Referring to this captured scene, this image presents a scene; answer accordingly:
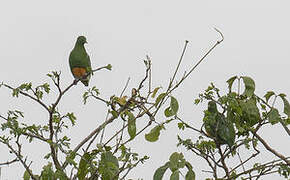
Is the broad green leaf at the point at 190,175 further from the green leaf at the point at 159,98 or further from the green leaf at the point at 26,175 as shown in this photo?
the green leaf at the point at 26,175

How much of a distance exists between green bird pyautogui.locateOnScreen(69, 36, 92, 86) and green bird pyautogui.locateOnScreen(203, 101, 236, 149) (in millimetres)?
1969

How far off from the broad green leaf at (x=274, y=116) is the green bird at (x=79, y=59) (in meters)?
2.27

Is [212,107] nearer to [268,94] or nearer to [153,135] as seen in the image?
[268,94]

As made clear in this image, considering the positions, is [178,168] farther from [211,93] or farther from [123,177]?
[211,93]

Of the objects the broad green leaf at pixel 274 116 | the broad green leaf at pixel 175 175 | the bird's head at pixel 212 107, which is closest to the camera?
the broad green leaf at pixel 175 175

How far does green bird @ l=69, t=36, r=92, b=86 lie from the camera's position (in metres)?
4.11

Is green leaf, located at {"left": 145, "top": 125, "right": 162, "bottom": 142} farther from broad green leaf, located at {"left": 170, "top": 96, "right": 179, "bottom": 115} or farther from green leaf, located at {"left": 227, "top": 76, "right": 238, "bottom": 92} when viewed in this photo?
green leaf, located at {"left": 227, "top": 76, "right": 238, "bottom": 92}

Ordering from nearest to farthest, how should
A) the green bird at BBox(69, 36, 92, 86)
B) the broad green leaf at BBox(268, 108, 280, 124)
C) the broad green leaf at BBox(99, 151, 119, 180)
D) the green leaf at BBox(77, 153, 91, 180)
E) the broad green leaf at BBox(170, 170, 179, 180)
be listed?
the broad green leaf at BBox(170, 170, 179, 180) < the broad green leaf at BBox(99, 151, 119, 180) < the green leaf at BBox(77, 153, 91, 180) < the broad green leaf at BBox(268, 108, 280, 124) < the green bird at BBox(69, 36, 92, 86)

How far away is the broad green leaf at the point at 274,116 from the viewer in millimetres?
2000

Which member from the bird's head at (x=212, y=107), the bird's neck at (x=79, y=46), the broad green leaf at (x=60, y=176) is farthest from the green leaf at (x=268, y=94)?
the bird's neck at (x=79, y=46)

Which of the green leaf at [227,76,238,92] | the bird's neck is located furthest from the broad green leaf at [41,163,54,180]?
the bird's neck

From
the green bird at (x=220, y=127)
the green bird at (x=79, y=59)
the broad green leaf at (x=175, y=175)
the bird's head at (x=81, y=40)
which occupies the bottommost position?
the broad green leaf at (x=175, y=175)

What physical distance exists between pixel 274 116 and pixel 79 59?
8.09ft

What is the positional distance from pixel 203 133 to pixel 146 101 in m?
0.40
